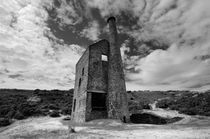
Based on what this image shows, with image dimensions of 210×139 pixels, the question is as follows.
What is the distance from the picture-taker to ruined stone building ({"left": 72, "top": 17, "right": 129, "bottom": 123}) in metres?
15.5

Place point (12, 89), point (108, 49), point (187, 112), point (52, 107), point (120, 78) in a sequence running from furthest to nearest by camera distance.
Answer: point (12, 89), point (52, 107), point (187, 112), point (108, 49), point (120, 78)

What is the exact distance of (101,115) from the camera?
51.0 feet

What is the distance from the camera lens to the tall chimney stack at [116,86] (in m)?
15.6

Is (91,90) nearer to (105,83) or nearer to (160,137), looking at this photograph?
(105,83)

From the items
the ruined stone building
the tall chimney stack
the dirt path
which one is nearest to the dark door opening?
the ruined stone building

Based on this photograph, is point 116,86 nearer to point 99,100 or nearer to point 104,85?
point 104,85

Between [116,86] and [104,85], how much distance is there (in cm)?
169

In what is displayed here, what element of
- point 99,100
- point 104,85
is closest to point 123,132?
point 104,85

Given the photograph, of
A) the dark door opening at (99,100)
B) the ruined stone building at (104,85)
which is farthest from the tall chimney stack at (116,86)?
the dark door opening at (99,100)

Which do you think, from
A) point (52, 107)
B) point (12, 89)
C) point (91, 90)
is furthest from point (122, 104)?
point (12, 89)

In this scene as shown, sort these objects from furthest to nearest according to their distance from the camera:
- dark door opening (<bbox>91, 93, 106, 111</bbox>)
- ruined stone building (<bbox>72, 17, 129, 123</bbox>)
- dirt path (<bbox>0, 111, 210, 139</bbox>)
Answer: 1. dark door opening (<bbox>91, 93, 106, 111</bbox>)
2. ruined stone building (<bbox>72, 17, 129, 123</bbox>)
3. dirt path (<bbox>0, 111, 210, 139</bbox>)

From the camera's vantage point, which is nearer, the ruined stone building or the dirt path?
the dirt path

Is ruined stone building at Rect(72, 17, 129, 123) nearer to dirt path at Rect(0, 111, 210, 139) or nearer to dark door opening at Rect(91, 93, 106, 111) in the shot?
dark door opening at Rect(91, 93, 106, 111)

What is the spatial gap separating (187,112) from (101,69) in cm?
1710
